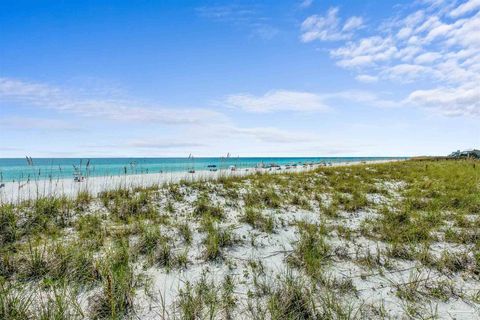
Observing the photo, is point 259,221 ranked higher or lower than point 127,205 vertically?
lower

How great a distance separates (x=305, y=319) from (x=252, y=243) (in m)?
1.93

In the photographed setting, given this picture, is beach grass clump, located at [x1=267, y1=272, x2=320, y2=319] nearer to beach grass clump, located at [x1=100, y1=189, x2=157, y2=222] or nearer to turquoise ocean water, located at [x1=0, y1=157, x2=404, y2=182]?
beach grass clump, located at [x1=100, y1=189, x2=157, y2=222]

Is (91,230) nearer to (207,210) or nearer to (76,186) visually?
(207,210)

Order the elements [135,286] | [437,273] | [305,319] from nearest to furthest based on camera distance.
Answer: [305,319] → [135,286] → [437,273]

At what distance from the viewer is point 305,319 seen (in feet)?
9.10

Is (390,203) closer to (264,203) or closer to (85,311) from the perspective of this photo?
(264,203)

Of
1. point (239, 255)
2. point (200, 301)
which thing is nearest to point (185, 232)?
point (239, 255)

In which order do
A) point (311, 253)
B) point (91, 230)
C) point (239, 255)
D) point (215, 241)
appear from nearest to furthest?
point (311, 253) < point (239, 255) < point (215, 241) < point (91, 230)

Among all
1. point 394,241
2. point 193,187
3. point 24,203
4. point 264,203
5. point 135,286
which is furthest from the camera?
point 193,187

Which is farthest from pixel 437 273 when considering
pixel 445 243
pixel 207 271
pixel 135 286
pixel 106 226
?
pixel 106 226

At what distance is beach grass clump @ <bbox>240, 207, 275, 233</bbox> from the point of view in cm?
536

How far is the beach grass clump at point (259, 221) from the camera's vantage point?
5359 millimetres

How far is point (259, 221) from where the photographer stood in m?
→ 5.68

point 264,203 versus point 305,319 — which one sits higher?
point 264,203
